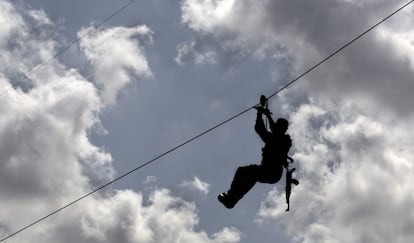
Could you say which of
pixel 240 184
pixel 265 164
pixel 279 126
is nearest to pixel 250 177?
pixel 240 184

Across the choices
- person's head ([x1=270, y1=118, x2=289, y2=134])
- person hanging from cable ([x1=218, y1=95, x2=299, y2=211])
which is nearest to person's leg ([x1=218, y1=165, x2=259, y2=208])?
person hanging from cable ([x1=218, y1=95, x2=299, y2=211])

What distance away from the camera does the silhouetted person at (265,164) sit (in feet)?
43.9

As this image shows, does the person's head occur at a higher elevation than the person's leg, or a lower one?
higher

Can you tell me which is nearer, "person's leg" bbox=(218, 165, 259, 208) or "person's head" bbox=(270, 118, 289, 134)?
Result: "person's head" bbox=(270, 118, 289, 134)

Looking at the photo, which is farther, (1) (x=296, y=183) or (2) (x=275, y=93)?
(1) (x=296, y=183)

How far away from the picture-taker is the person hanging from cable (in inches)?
526

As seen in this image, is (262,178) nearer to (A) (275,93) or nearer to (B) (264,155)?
(B) (264,155)

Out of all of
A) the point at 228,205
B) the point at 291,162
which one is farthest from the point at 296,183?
the point at 228,205

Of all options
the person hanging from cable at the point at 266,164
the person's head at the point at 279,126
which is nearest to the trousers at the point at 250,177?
the person hanging from cable at the point at 266,164

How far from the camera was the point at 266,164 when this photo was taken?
13562mm

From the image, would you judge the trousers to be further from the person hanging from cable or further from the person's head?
the person's head

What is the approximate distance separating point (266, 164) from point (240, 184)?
27.0 inches

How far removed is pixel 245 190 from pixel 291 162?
42.9 inches

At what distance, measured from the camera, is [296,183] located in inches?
557
